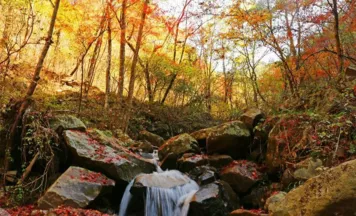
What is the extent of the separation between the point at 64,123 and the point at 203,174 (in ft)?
14.2

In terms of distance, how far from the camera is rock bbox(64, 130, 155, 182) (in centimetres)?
795

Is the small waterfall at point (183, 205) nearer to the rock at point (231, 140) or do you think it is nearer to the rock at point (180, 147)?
the rock at point (180, 147)

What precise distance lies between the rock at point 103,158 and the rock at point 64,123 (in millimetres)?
235

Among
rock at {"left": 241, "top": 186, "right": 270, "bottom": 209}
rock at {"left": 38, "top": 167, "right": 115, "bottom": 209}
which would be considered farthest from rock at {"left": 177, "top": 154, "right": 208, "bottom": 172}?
rock at {"left": 38, "top": 167, "right": 115, "bottom": 209}

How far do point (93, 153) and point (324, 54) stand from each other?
11877mm

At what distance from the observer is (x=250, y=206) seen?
27.0ft

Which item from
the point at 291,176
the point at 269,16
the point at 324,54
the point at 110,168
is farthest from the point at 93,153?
Answer: the point at 324,54

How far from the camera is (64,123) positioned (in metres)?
8.60

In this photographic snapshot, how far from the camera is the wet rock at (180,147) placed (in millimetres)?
10000

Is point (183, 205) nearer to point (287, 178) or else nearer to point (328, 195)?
point (287, 178)

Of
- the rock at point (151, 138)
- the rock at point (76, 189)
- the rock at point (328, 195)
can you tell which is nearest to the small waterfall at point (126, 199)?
the rock at point (76, 189)

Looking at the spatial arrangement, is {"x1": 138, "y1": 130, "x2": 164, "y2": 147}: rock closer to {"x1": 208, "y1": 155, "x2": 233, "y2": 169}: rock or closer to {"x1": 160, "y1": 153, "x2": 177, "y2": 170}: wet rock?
{"x1": 160, "y1": 153, "x2": 177, "y2": 170}: wet rock

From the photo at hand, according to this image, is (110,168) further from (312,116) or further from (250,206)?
(312,116)

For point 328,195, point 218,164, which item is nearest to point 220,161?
point 218,164
